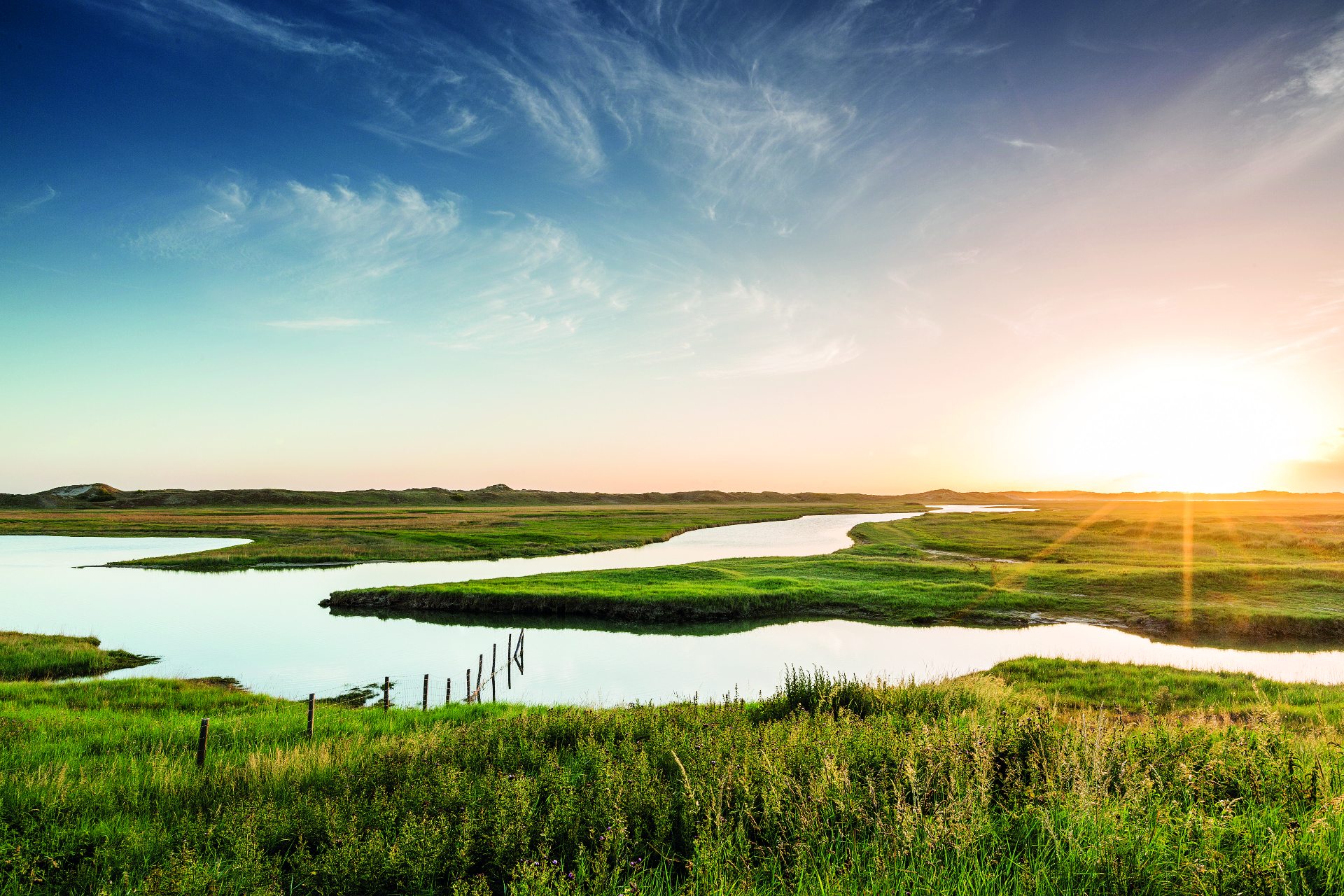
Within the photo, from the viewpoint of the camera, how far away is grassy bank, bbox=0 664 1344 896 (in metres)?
4.42

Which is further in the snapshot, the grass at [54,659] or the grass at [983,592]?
the grass at [983,592]

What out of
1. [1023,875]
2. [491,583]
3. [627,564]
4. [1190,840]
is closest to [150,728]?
[1023,875]

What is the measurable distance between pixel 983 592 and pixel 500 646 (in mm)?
Result: 26794

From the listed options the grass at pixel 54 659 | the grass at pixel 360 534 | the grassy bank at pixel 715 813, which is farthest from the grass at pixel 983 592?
the grassy bank at pixel 715 813

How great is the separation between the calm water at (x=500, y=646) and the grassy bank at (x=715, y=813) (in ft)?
28.1

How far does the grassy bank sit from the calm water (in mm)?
8580

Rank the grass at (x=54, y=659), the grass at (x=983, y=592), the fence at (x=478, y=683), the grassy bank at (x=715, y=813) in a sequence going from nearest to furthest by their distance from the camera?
the grassy bank at (x=715, y=813) → the fence at (x=478, y=683) → the grass at (x=54, y=659) → the grass at (x=983, y=592)

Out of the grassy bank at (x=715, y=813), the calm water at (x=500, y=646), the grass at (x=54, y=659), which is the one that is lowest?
the calm water at (x=500, y=646)

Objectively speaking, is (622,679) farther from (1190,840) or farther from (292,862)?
(1190,840)

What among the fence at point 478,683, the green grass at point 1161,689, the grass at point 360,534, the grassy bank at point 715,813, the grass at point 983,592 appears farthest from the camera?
the grass at point 360,534

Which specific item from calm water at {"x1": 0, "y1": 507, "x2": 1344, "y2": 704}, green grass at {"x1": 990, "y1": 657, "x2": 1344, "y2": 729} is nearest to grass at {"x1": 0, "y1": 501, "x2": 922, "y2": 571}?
calm water at {"x1": 0, "y1": 507, "x2": 1344, "y2": 704}

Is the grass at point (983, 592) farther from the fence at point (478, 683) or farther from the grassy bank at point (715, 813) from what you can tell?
the grassy bank at point (715, 813)

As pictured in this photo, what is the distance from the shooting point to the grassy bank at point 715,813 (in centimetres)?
442

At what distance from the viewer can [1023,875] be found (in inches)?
172
